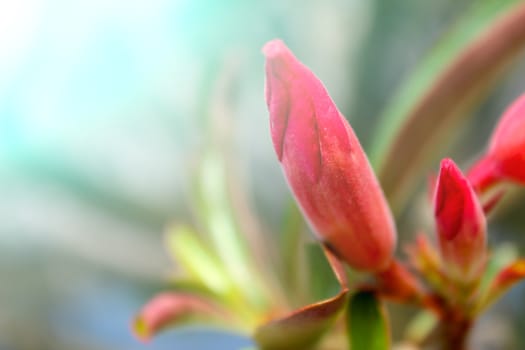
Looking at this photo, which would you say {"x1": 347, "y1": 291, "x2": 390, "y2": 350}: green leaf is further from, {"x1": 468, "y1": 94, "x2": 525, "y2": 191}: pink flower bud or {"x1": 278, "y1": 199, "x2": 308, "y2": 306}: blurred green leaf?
{"x1": 278, "y1": 199, "x2": 308, "y2": 306}: blurred green leaf

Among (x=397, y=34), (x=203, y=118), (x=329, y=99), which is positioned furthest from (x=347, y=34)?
(x=329, y=99)

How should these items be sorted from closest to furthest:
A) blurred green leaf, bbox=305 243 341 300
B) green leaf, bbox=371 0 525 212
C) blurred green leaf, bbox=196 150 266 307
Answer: blurred green leaf, bbox=305 243 341 300
green leaf, bbox=371 0 525 212
blurred green leaf, bbox=196 150 266 307

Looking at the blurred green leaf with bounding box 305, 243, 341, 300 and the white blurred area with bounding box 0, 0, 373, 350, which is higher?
the white blurred area with bounding box 0, 0, 373, 350

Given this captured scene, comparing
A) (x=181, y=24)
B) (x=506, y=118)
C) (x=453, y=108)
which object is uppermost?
(x=181, y=24)

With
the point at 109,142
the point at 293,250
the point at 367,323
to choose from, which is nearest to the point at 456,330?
the point at 367,323

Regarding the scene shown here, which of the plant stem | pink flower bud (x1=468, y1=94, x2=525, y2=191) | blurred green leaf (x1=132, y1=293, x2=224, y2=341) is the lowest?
the plant stem

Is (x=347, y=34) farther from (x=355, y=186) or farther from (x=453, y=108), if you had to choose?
(x=355, y=186)

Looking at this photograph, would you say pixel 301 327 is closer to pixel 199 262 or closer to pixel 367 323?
pixel 367 323

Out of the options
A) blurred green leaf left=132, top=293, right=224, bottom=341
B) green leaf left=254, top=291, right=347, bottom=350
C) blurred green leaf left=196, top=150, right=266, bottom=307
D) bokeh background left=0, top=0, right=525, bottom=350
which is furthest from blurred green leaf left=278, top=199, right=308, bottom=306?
bokeh background left=0, top=0, right=525, bottom=350
